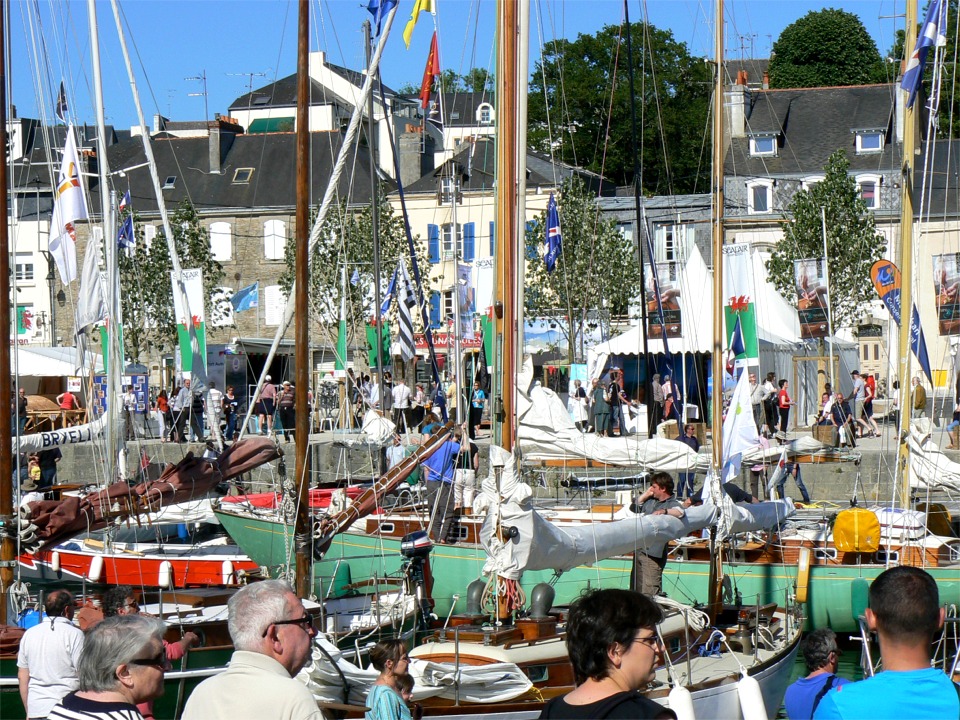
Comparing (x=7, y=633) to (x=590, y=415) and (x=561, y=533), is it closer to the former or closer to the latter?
(x=561, y=533)

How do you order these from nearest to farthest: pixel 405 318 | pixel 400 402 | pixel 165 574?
1. pixel 165 574
2. pixel 405 318
3. pixel 400 402

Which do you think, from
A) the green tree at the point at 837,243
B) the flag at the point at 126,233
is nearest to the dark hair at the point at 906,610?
the flag at the point at 126,233

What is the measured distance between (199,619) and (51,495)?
43.1ft

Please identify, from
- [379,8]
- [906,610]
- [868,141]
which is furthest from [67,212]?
[868,141]

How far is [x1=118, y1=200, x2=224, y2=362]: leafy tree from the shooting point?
39.8m

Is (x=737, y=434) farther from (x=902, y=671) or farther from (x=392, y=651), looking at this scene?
(x=902, y=671)

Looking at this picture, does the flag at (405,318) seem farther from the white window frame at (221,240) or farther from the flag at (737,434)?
the white window frame at (221,240)

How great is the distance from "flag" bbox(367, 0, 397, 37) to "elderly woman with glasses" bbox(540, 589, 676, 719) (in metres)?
12.0

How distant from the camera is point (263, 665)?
4.25 metres

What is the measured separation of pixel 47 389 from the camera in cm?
4006

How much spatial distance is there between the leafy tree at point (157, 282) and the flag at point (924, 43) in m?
27.7

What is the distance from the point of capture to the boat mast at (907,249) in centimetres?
1484

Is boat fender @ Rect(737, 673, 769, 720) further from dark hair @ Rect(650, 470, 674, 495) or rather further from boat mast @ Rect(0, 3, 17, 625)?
boat mast @ Rect(0, 3, 17, 625)

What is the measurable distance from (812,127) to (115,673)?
168ft
